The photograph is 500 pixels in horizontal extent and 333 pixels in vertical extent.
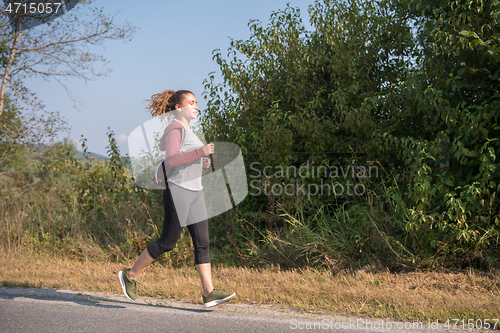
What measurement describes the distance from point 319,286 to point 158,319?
173 cm

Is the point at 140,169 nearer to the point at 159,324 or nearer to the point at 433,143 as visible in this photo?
the point at 159,324

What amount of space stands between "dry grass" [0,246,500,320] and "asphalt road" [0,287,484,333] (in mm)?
171

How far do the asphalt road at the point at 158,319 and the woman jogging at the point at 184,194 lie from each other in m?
0.22

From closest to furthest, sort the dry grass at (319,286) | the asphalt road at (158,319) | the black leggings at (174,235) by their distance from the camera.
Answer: the asphalt road at (158,319) → the dry grass at (319,286) → the black leggings at (174,235)

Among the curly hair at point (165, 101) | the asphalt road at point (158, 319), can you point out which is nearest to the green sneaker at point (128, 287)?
the asphalt road at point (158, 319)

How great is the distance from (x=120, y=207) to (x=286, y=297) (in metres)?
3.78

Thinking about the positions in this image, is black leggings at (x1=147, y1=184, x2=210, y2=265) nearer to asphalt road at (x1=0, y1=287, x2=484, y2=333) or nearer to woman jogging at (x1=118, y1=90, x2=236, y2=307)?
woman jogging at (x1=118, y1=90, x2=236, y2=307)

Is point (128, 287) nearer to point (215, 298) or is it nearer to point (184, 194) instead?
point (215, 298)

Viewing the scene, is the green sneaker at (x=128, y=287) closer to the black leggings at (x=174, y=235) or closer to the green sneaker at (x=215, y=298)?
the black leggings at (x=174, y=235)

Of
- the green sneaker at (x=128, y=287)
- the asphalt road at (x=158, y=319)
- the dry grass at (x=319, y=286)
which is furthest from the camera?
the green sneaker at (x=128, y=287)

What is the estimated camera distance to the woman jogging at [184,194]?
3510mm

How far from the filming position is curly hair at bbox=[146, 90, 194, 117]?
12.3 feet

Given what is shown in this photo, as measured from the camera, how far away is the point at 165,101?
152 inches

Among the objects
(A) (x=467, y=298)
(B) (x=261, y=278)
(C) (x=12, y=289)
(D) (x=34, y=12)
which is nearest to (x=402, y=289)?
(A) (x=467, y=298)
